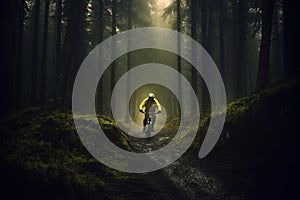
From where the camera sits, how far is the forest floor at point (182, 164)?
6.29 meters

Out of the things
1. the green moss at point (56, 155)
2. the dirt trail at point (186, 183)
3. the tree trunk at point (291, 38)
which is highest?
the tree trunk at point (291, 38)

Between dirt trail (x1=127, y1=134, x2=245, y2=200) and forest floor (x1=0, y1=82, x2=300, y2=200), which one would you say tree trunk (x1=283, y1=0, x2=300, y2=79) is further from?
dirt trail (x1=127, y1=134, x2=245, y2=200)

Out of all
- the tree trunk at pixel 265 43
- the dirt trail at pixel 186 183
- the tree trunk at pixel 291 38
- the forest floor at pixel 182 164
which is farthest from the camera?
the tree trunk at pixel 265 43

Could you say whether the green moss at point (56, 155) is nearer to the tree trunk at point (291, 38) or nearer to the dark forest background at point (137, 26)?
the dark forest background at point (137, 26)

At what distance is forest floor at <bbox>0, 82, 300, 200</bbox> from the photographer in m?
6.29

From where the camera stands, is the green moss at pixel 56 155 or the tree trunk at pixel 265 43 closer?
the green moss at pixel 56 155

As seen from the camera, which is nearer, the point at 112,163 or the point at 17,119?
the point at 112,163

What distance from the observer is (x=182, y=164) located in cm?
951

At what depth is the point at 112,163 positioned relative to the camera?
884 cm

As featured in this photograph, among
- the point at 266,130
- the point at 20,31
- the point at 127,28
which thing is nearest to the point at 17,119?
the point at 266,130

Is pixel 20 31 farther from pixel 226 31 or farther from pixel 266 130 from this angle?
pixel 266 130

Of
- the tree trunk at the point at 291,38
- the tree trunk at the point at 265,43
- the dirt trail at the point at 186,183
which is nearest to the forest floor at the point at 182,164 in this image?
the dirt trail at the point at 186,183

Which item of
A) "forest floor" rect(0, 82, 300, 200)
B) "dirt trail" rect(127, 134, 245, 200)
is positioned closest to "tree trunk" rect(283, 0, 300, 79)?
"forest floor" rect(0, 82, 300, 200)

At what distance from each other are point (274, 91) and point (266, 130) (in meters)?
1.17
